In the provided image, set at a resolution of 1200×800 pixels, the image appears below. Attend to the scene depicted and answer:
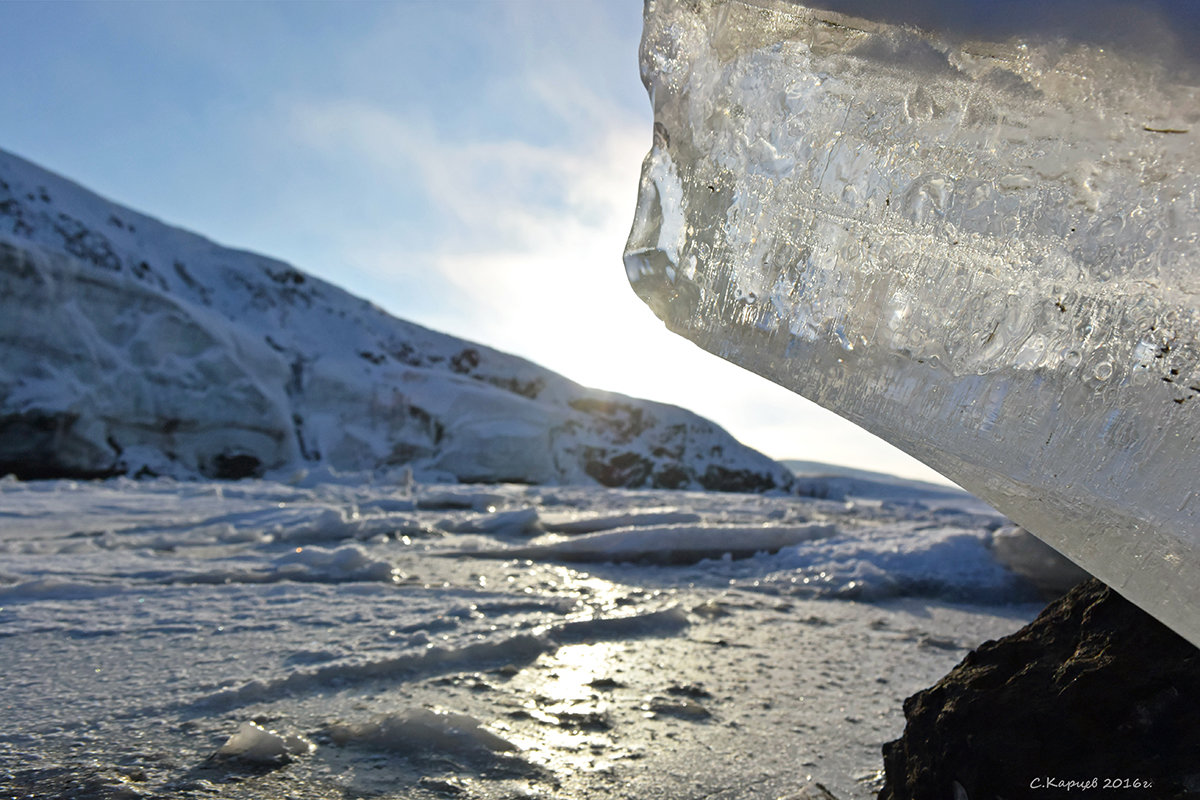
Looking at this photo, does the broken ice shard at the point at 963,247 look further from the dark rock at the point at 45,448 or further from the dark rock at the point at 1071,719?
the dark rock at the point at 45,448

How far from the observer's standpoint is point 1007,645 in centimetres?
89

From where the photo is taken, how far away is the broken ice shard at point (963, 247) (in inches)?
24.9

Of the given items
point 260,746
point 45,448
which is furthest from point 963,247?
point 45,448

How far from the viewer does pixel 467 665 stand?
1495mm

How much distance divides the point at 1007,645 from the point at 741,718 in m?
0.53

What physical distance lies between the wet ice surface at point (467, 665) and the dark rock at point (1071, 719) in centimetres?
21

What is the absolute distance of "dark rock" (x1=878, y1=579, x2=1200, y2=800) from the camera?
27.3 inches

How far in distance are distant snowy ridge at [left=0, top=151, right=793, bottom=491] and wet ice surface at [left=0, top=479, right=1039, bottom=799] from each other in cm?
1051

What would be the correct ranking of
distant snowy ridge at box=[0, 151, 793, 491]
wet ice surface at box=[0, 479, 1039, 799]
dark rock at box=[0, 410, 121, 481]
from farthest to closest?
distant snowy ridge at box=[0, 151, 793, 491] → dark rock at box=[0, 410, 121, 481] → wet ice surface at box=[0, 479, 1039, 799]

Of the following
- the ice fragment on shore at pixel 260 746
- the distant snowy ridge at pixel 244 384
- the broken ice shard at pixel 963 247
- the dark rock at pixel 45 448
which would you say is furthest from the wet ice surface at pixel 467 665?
the distant snowy ridge at pixel 244 384

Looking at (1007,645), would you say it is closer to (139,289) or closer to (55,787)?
(55,787)

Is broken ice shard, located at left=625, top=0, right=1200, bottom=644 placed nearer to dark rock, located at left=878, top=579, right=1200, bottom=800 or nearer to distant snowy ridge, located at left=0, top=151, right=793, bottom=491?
dark rock, located at left=878, top=579, right=1200, bottom=800

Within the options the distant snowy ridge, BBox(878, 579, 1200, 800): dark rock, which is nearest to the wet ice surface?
BBox(878, 579, 1200, 800): dark rock

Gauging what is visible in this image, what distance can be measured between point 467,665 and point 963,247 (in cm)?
128
